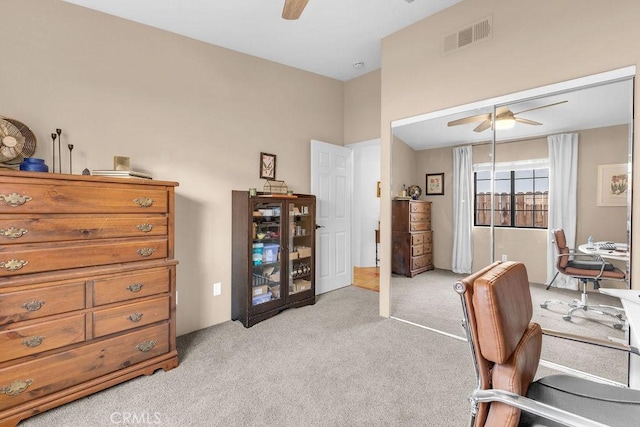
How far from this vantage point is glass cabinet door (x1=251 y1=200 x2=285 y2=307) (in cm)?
333

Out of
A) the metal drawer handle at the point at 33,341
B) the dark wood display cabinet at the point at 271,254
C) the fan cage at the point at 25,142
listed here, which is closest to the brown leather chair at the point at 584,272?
the dark wood display cabinet at the point at 271,254

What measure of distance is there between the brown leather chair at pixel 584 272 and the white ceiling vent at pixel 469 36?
5.71ft

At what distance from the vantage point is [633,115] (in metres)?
1.99

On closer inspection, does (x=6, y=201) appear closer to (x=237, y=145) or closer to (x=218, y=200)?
(x=218, y=200)

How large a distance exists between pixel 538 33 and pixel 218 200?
322cm

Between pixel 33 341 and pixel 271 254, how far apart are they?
2.07 m

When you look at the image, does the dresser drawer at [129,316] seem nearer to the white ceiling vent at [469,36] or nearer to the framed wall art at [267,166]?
the framed wall art at [267,166]

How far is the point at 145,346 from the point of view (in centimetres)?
226

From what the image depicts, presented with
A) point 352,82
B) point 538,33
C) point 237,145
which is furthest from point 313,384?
point 352,82

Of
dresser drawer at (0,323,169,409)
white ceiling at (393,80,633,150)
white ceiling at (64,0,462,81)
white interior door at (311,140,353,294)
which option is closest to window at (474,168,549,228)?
white ceiling at (393,80,633,150)

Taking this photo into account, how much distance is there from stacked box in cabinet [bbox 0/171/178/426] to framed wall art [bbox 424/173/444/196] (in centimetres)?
241

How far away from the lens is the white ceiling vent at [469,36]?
2.55 metres

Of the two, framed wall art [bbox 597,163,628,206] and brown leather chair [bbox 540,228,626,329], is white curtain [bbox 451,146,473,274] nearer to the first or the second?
brown leather chair [bbox 540,228,626,329]

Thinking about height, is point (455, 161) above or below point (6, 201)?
above
